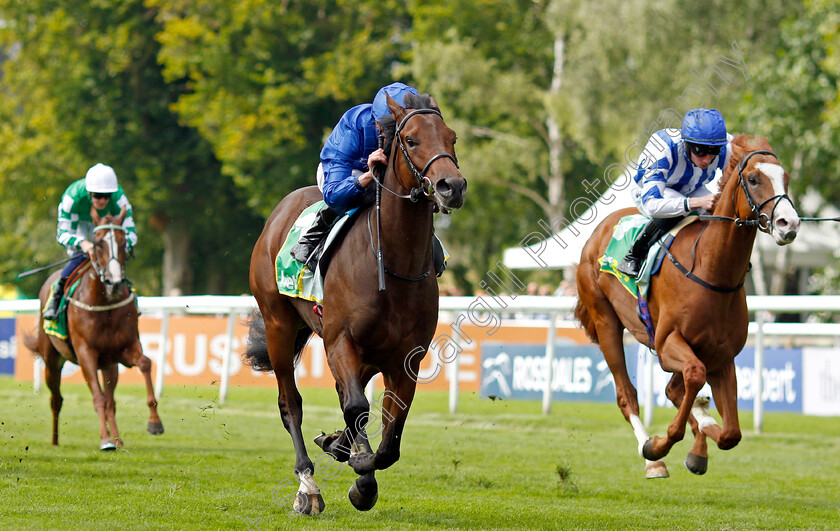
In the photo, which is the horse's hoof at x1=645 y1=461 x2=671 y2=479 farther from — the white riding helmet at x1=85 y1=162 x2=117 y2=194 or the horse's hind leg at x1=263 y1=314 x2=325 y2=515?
the white riding helmet at x1=85 y1=162 x2=117 y2=194

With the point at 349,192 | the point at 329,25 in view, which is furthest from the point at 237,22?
the point at 349,192

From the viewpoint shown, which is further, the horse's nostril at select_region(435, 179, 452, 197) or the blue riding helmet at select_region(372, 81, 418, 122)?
the blue riding helmet at select_region(372, 81, 418, 122)

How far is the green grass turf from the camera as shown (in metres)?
5.24

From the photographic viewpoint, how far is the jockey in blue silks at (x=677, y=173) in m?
5.90

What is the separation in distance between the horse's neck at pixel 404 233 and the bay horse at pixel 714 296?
157cm

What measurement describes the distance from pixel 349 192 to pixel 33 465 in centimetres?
319

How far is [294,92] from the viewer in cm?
2523

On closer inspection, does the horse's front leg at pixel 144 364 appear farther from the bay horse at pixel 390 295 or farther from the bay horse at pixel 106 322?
the bay horse at pixel 390 295

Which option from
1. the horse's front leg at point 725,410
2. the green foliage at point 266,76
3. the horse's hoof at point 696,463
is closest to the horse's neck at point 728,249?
the horse's front leg at point 725,410

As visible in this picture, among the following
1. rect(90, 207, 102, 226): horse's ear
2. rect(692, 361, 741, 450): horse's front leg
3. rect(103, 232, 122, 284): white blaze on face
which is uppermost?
rect(90, 207, 102, 226): horse's ear

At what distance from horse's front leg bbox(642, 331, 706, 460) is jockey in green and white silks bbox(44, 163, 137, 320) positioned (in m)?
4.19

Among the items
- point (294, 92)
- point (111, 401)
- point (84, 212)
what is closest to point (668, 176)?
point (111, 401)

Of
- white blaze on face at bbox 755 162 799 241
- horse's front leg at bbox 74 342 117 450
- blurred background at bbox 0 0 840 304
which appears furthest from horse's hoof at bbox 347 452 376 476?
blurred background at bbox 0 0 840 304

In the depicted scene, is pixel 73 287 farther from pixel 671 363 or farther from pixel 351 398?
pixel 671 363
